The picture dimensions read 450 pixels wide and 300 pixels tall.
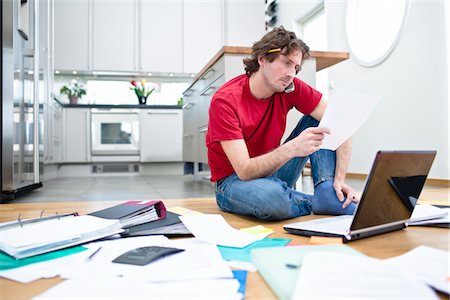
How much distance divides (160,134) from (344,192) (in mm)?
4115

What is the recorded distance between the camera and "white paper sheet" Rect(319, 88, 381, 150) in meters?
1.12

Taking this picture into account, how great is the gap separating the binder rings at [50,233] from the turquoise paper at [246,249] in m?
0.34

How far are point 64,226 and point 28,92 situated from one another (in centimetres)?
182

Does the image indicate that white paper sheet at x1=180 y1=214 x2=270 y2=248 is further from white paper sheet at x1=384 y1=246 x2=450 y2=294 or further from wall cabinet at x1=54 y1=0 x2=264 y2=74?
wall cabinet at x1=54 y1=0 x2=264 y2=74

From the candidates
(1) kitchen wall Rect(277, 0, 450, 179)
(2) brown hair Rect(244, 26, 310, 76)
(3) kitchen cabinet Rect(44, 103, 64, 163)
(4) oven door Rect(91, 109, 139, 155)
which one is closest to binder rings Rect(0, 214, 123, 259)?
(2) brown hair Rect(244, 26, 310, 76)

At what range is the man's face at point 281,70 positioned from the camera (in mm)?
1514

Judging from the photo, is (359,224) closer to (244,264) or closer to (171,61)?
(244,264)

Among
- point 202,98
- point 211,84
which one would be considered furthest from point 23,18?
point 202,98

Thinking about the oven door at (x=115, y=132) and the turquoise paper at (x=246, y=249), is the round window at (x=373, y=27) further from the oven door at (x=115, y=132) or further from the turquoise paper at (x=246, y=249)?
the turquoise paper at (x=246, y=249)

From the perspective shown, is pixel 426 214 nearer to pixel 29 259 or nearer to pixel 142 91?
pixel 29 259

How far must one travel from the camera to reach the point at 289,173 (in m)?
1.75

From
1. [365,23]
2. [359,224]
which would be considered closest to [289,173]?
[359,224]

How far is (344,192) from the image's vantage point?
1.59 metres

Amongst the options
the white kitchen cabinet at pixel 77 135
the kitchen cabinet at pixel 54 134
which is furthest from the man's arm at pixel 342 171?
the white kitchen cabinet at pixel 77 135
